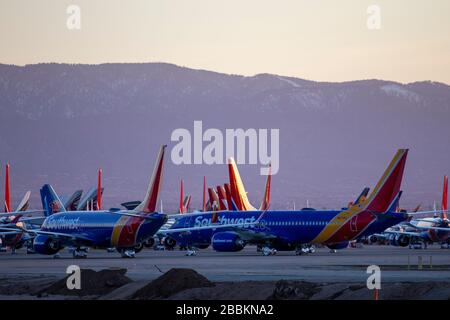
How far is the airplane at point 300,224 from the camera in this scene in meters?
84.9

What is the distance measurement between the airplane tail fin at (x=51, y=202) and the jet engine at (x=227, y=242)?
1616 centimetres

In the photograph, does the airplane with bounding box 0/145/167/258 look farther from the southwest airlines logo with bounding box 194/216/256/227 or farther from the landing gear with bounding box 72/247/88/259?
the southwest airlines logo with bounding box 194/216/256/227

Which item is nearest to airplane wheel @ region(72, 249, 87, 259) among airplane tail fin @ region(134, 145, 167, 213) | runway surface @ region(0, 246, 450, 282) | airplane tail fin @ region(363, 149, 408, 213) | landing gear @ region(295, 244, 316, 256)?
airplane tail fin @ region(134, 145, 167, 213)

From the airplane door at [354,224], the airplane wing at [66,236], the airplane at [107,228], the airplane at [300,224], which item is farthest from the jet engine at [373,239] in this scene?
the airplane wing at [66,236]

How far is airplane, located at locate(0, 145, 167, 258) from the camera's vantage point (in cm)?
8050

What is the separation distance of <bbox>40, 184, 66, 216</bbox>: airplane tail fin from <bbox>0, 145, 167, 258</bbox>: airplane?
1117 centimetres

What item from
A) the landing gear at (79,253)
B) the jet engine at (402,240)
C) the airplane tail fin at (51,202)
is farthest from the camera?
the jet engine at (402,240)

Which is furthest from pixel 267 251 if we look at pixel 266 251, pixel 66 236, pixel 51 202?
pixel 51 202

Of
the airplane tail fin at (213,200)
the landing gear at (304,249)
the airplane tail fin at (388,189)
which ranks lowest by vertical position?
the landing gear at (304,249)

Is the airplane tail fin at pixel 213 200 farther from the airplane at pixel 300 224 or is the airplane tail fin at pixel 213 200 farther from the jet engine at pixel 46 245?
the jet engine at pixel 46 245

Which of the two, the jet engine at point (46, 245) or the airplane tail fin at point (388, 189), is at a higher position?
the airplane tail fin at point (388, 189)

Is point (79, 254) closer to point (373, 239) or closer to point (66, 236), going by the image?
point (66, 236)
